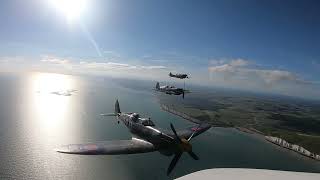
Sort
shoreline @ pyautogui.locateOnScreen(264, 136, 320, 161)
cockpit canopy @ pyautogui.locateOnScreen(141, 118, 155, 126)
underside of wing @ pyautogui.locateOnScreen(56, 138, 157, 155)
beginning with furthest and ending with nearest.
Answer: shoreline @ pyautogui.locateOnScreen(264, 136, 320, 161), cockpit canopy @ pyautogui.locateOnScreen(141, 118, 155, 126), underside of wing @ pyautogui.locateOnScreen(56, 138, 157, 155)

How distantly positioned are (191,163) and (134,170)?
91.5ft

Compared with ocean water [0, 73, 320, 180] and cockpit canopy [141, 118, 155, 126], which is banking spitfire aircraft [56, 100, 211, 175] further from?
ocean water [0, 73, 320, 180]

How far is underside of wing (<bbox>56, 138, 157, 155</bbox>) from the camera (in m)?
41.4

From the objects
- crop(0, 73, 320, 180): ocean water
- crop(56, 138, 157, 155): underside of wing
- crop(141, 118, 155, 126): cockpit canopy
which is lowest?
crop(0, 73, 320, 180): ocean water

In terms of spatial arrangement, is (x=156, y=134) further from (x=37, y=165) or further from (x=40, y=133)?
(x=40, y=133)

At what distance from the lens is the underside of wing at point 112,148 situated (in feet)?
136

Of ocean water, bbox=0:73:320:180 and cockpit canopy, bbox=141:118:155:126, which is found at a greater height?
cockpit canopy, bbox=141:118:155:126

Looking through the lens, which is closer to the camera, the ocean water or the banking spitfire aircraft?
the banking spitfire aircraft

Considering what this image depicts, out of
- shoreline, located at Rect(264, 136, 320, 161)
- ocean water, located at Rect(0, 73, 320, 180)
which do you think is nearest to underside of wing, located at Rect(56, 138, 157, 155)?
ocean water, located at Rect(0, 73, 320, 180)

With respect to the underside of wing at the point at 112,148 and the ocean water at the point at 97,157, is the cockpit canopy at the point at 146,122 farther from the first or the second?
the ocean water at the point at 97,157

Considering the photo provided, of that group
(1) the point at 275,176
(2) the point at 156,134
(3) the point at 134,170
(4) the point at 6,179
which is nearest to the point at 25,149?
(4) the point at 6,179

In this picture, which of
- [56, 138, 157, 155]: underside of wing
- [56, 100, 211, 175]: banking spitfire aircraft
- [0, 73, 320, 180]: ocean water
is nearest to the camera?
[56, 100, 211, 175]: banking spitfire aircraft

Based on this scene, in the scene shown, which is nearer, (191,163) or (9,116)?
(191,163)

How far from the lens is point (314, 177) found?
450 inches
